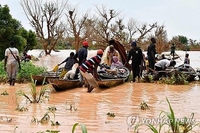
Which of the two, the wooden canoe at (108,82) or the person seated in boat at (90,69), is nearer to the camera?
the person seated in boat at (90,69)

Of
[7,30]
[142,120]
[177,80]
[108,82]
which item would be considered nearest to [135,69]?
[177,80]

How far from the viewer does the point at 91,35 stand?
3747cm

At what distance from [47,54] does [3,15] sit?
1611cm

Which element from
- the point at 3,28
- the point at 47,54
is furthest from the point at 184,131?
the point at 47,54

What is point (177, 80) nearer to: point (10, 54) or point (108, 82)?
point (108, 82)

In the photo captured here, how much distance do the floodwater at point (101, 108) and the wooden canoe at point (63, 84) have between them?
0.62 feet

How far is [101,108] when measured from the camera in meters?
8.01

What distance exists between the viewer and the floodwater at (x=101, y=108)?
5945mm

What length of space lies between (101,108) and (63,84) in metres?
3.10

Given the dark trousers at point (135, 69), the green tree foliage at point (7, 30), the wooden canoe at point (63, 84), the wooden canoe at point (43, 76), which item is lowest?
the wooden canoe at point (63, 84)

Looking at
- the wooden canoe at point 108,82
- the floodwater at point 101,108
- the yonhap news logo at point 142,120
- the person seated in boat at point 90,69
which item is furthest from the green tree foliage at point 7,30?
Result: the yonhap news logo at point 142,120

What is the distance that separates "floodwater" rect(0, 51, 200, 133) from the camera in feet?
19.5

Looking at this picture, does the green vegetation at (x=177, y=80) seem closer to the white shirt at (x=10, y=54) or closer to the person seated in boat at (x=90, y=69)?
the person seated in boat at (x=90, y=69)

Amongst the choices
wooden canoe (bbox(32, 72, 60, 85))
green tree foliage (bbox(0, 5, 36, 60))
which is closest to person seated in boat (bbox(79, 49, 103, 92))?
wooden canoe (bbox(32, 72, 60, 85))
